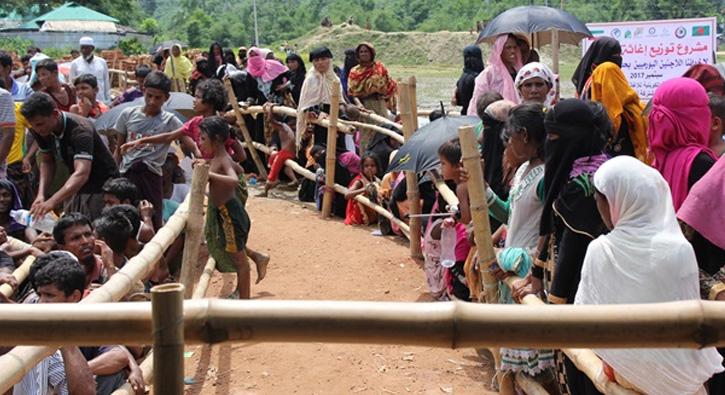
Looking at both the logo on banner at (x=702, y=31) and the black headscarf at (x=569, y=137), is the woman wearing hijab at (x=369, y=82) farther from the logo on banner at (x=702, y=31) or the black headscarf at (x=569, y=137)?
the black headscarf at (x=569, y=137)

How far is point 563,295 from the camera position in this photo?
307 centimetres

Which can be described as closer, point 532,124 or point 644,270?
point 644,270

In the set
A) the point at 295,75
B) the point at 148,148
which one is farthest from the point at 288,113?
the point at 148,148

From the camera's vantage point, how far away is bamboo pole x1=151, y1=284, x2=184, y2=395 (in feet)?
5.92

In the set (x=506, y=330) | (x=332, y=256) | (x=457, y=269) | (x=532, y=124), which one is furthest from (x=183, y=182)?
(x=506, y=330)

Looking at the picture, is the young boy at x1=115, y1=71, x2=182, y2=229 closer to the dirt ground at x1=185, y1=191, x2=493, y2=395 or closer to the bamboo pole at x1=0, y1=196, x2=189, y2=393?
the dirt ground at x1=185, y1=191, x2=493, y2=395

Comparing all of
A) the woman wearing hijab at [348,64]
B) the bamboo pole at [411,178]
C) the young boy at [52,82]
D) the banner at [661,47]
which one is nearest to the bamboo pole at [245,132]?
the woman wearing hijab at [348,64]

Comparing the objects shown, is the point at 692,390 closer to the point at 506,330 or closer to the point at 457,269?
the point at 506,330

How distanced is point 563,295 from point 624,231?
557 millimetres

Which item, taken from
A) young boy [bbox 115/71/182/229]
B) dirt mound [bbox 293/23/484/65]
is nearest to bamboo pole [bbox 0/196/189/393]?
young boy [bbox 115/71/182/229]

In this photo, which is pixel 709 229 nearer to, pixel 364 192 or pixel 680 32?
pixel 364 192

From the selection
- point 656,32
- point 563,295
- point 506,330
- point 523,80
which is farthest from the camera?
point 656,32

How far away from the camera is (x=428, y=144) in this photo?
224 inches

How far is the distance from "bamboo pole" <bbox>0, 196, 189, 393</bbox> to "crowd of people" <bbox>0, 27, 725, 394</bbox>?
0.24 metres
